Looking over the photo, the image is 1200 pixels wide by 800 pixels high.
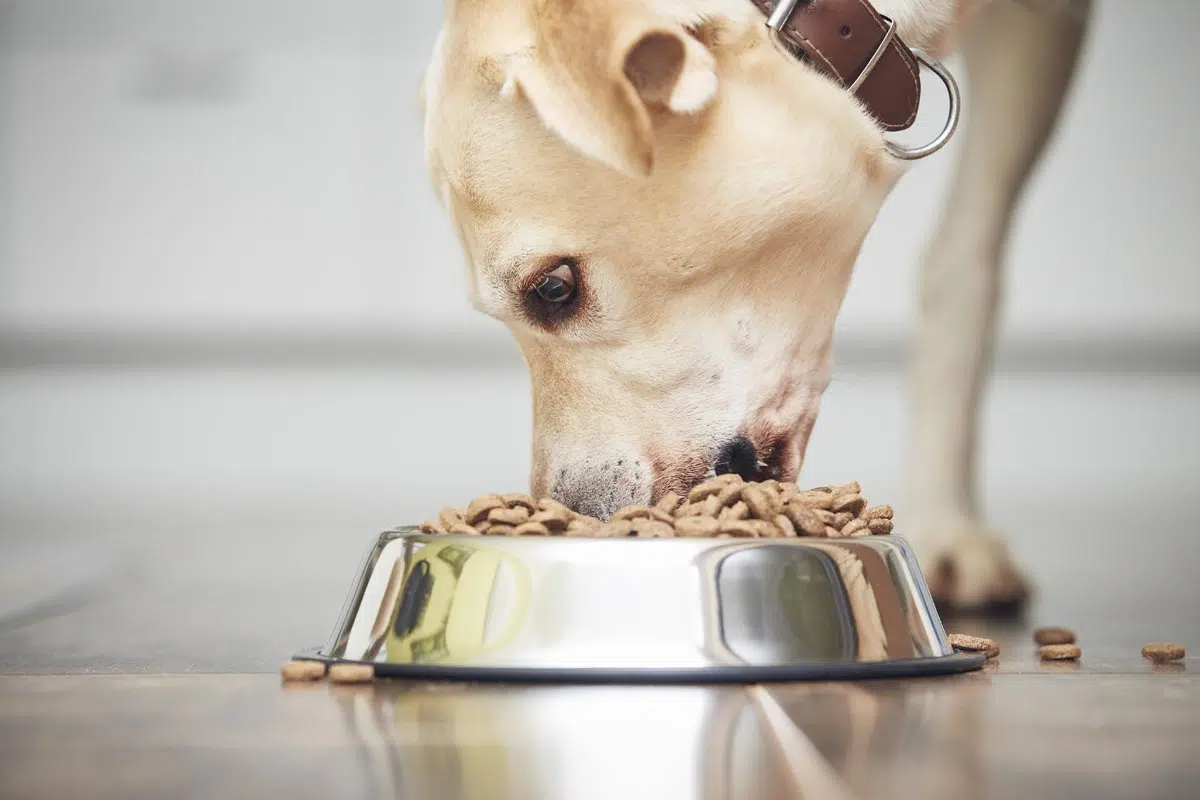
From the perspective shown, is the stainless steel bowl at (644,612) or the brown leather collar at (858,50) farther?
the brown leather collar at (858,50)

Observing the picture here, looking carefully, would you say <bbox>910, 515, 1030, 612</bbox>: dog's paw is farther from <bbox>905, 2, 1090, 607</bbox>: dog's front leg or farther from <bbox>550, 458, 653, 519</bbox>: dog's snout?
<bbox>550, 458, 653, 519</bbox>: dog's snout

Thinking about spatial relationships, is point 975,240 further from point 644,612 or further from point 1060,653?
point 644,612

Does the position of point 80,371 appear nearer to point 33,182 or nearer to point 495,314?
point 33,182

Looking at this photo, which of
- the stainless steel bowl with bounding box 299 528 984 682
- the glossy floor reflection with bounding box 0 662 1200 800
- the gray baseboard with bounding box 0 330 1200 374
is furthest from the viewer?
the gray baseboard with bounding box 0 330 1200 374

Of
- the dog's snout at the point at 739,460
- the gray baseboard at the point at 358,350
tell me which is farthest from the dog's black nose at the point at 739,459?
the gray baseboard at the point at 358,350

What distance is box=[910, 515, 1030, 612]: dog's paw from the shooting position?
197 cm

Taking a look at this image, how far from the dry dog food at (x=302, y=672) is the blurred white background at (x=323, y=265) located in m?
3.27

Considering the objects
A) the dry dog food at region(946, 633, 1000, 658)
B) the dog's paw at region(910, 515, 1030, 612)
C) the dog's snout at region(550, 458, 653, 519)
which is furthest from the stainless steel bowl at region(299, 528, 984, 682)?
the dog's paw at region(910, 515, 1030, 612)

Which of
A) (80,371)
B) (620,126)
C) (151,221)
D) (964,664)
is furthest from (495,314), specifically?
(80,371)

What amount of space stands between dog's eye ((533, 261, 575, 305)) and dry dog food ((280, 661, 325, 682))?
2.13 feet

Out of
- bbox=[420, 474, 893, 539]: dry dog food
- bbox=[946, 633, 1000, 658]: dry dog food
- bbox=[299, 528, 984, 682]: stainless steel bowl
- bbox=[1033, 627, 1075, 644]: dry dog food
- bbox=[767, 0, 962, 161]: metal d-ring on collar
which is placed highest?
bbox=[767, 0, 962, 161]: metal d-ring on collar

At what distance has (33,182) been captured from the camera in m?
4.81

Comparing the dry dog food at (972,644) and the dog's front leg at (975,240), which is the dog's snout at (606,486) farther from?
the dog's front leg at (975,240)

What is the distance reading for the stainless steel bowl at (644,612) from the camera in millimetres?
963
